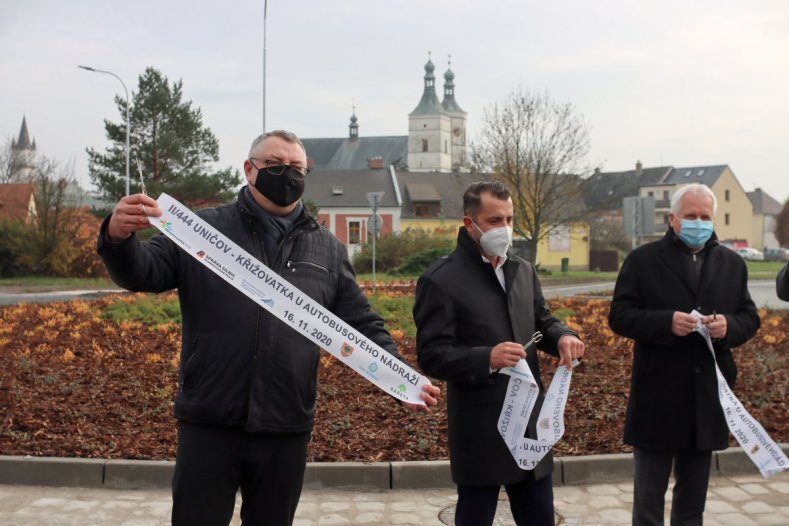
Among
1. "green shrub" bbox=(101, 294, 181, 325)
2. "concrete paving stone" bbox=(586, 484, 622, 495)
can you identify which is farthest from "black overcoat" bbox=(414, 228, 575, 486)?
"green shrub" bbox=(101, 294, 181, 325)

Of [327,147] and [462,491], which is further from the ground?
[327,147]

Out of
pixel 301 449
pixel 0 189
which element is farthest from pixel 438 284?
pixel 0 189

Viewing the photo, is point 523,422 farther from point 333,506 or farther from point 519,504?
point 333,506

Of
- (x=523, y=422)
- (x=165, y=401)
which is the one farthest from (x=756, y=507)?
(x=165, y=401)

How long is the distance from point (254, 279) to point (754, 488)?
494 centimetres

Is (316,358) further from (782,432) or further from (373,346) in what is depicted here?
(782,432)

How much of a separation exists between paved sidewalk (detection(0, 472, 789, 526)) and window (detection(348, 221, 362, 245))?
6830cm

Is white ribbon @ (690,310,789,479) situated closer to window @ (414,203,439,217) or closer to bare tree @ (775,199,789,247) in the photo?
bare tree @ (775,199,789,247)

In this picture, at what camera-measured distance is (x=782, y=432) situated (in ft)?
26.7

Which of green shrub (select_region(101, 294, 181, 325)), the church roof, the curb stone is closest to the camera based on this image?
the curb stone

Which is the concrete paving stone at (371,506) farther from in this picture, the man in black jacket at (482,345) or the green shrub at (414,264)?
the green shrub at (414,264)

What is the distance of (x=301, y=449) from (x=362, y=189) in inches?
2908

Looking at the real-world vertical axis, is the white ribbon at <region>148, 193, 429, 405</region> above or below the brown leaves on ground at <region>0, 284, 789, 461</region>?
above

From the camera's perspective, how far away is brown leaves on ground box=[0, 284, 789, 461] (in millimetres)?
7465
